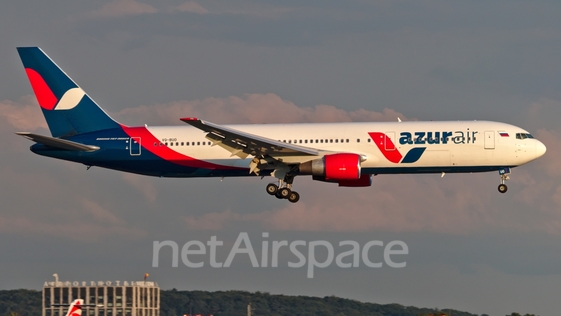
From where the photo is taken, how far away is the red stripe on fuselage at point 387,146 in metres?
53.1

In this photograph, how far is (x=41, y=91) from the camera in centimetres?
6006

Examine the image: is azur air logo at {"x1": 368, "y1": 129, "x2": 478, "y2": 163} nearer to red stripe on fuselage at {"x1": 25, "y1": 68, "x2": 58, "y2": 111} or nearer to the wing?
the wing

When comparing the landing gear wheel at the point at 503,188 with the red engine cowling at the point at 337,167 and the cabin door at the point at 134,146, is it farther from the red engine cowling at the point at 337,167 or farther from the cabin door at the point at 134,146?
the cabin door at the point at 134,146

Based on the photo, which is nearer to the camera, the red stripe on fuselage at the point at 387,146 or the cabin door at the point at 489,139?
the cabin door at the point at 489,139

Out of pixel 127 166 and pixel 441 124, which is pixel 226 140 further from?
pixel 441 124

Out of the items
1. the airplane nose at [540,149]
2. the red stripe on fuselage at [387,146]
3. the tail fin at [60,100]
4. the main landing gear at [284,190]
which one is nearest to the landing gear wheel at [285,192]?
the main landing gear at [284,190]

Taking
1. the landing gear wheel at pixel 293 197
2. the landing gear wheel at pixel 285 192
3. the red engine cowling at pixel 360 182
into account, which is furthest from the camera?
the red engine cowling at pixel 360 182

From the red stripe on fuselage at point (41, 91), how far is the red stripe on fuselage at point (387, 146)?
20808mm

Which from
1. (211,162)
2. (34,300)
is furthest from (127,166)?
(34,300)

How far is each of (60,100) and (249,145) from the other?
1415 centimetres

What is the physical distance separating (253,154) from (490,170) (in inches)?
533

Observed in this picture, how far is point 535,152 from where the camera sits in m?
53.6

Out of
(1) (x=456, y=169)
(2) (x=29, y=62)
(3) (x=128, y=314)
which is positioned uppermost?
(2) (x=29, y=62)

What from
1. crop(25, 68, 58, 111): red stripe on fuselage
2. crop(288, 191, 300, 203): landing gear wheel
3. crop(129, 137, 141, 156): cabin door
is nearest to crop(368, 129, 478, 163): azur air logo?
crop(288, 191, 300, 203): landing gear wheel
